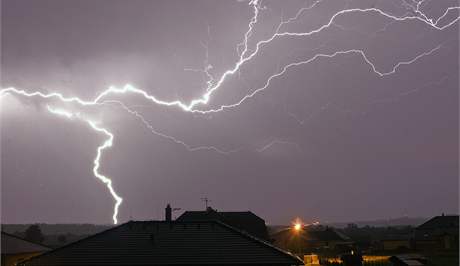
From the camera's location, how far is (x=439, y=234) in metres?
58.3

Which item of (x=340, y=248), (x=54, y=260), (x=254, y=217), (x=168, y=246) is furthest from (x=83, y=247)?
(x=340, y=248)

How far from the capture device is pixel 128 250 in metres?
19.5

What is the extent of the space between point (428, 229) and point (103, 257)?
187 feet

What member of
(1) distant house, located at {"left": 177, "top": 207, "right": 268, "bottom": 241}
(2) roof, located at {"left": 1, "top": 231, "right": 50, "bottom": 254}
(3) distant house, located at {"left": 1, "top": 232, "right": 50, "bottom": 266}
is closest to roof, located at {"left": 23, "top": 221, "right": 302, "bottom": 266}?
(3) distant house, located at {"left": 1, "top": 232, "right": 50, "bottom": 266}

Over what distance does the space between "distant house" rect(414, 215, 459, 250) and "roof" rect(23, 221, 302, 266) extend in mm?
37410

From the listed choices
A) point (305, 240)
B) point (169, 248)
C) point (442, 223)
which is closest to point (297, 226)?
point (305, 240)

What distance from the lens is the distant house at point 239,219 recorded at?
47.5 m

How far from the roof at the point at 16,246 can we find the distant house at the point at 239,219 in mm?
16379

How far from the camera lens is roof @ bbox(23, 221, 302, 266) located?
18.7 meters

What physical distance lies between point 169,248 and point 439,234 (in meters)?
47.4

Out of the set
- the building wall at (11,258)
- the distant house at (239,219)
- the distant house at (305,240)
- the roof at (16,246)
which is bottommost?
the building wall at (11,258)

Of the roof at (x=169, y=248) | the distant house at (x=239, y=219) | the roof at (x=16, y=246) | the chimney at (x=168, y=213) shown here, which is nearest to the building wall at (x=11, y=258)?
the roof at (x=16, y=246)

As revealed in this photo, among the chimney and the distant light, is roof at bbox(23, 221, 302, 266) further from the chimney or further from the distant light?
the distant light

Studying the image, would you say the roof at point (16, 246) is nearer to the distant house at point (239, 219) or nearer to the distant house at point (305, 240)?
the distant house at point (239, 219)
